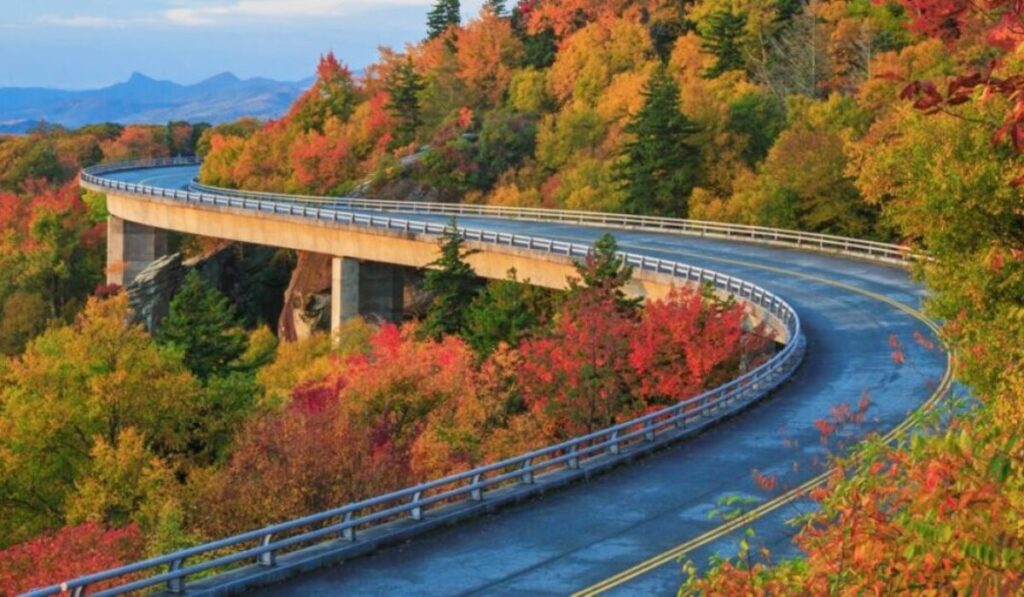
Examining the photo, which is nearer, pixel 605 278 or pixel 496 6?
pixel 605 278

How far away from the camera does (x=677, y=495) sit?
25484mm

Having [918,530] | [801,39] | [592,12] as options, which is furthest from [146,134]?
[918,530]

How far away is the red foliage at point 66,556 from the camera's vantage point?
29328 mm

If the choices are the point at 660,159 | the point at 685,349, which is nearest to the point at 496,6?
the point at 660,159

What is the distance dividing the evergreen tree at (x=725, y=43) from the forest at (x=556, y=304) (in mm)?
288

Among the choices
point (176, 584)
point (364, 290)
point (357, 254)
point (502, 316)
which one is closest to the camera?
point (176, 584)

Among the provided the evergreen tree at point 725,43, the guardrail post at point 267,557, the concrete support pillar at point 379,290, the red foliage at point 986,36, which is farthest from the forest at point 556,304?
the guardrail post at point 267,557

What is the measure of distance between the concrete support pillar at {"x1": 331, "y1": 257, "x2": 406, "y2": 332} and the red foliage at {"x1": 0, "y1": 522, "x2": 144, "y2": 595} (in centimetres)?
4201

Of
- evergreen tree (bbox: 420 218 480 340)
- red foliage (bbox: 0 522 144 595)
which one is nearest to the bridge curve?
red foliage (bbox: 0 522 144 595)

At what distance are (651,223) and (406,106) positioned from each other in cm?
4046

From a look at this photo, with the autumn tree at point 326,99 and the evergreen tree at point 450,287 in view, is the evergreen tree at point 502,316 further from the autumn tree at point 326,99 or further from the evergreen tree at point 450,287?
the autumn tree at point 326,99

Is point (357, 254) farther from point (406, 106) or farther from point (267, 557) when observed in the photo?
point (267, 557)

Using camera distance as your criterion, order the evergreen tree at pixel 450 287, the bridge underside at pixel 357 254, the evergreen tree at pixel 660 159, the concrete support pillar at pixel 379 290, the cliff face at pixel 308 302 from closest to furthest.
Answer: the bridge underside at pixel 357 254
the evergreen tree at pixel 450 287
the concrete support pillar at pixel 379 290
the evergreen tree at pixel 660 159
the cliff face at pixel 308 302

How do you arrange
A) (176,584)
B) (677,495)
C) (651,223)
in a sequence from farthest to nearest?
(651,223) → (677,495) → (176,584)
